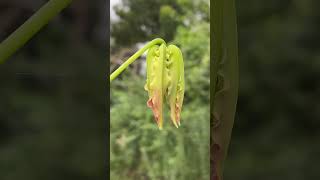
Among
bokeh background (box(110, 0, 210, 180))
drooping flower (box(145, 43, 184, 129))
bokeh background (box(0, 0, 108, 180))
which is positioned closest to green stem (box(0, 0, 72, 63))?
bokeh background (box(0, 0, 108, 180))

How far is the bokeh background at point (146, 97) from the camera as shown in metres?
3.10

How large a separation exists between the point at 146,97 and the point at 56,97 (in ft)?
9.37

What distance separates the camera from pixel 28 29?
0.16 m

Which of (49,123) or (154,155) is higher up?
(49,123)

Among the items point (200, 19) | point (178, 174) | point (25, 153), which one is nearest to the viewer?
point (25, 153)

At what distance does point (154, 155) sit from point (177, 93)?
267 cm

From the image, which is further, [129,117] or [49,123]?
[129,117]

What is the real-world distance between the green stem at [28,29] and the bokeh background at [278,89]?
103 millimetres

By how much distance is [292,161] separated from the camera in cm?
25

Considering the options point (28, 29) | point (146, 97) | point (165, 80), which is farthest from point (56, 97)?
point (146, 97)

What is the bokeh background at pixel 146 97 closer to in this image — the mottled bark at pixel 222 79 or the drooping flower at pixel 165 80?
the drooping flower at pixel 165 80

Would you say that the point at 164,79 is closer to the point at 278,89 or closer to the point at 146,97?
the point at 278,89

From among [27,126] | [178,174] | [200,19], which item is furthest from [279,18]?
[200,19]

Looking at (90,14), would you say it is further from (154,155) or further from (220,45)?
(154,155)
